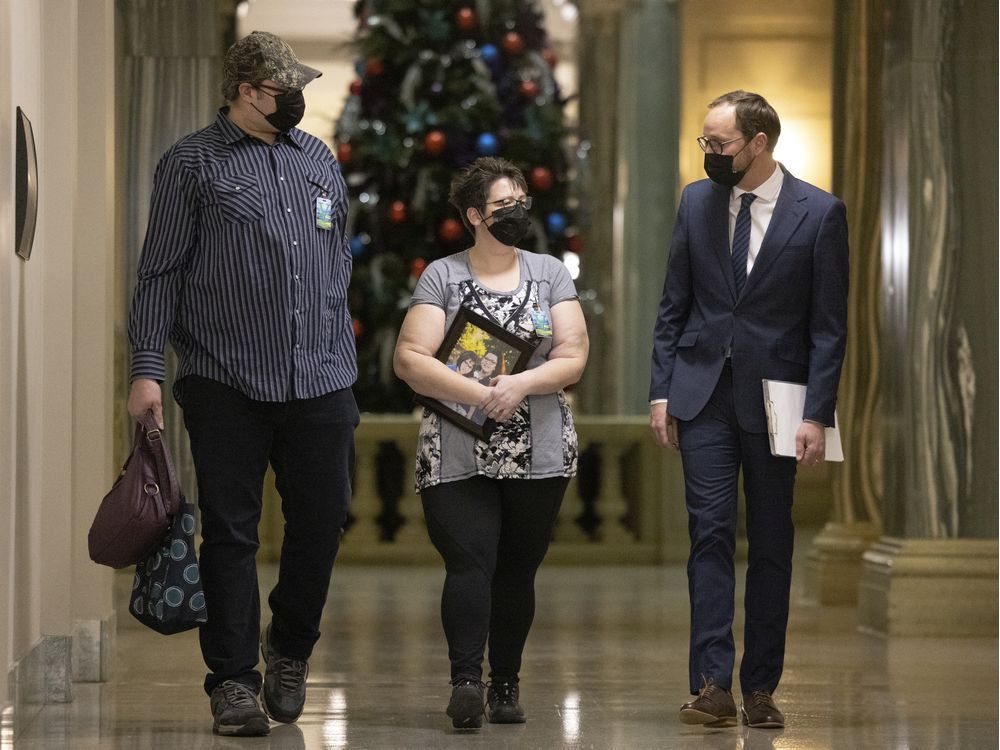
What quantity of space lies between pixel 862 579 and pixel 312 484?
3562 mm

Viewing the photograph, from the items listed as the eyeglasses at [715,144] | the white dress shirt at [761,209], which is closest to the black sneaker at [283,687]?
the white dress shirt at [761,209]

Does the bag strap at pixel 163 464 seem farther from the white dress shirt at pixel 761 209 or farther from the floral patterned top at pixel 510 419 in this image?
the white dress shirt at pixel 761 209

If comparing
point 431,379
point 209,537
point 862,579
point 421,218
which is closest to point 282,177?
point 431,379

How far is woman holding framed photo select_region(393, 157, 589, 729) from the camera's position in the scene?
451 centimetres

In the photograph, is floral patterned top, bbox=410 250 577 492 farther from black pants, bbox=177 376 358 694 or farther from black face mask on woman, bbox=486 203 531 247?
black pants, bbox=177 376 358 694

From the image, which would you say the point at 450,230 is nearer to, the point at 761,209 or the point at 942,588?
the point at 942,588

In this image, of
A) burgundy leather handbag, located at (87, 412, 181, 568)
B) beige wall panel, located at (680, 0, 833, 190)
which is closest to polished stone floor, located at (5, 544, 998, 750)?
burgundy leather handbag, located at (87, 412, 181, 568)

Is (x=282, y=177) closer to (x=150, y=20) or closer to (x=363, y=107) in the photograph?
(x=150, y=20)

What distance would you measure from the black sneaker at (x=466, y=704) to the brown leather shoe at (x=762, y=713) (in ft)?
2.40

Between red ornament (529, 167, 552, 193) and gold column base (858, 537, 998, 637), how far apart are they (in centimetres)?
400

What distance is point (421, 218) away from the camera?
10188 mm

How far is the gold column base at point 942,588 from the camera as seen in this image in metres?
6.91

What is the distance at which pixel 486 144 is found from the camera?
10.1 m

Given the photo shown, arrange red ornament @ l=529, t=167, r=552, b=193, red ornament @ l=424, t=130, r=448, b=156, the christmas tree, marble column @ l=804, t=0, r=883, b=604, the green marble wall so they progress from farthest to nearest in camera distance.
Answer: red ornament @ l=529, t=167, r=552, b=193 < the christmas tree < red ornament @ l=424, t=130, r=448, b=156 < marble column @ l=804, t=0, r=883, b=604 < the green marble wall
